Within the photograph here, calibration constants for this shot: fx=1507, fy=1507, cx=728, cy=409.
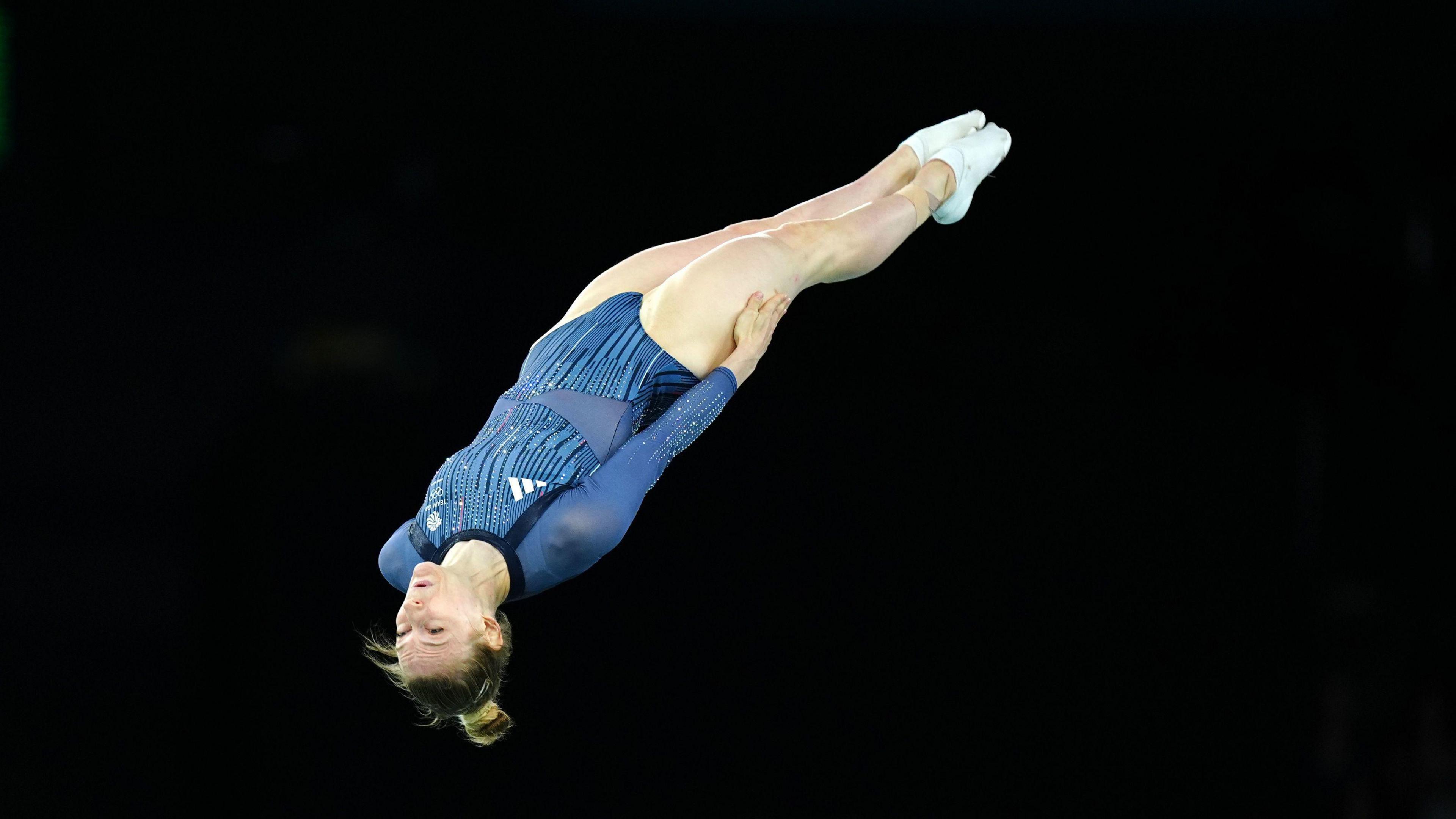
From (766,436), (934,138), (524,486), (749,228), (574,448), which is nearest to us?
(524,486)

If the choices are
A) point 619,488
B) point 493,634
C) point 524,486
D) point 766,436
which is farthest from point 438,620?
point 766,436

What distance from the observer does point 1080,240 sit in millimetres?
5191

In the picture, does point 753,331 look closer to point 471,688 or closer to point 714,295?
point 714,295

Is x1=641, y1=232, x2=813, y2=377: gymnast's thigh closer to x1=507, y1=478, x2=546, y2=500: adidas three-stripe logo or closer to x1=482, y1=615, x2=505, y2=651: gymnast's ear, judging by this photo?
x1=507, y1=478, x2=546, y2=500: adidas three-stripe logo

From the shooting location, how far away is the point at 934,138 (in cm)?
382

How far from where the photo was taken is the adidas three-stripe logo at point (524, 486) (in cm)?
303

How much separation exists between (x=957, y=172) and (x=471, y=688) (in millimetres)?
1723

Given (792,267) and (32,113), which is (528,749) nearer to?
(792,267)

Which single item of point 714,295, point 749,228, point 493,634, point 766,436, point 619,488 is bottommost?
point 766,436

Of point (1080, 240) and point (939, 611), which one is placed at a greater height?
point (1080, 240)

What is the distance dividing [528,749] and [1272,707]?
8.29ft

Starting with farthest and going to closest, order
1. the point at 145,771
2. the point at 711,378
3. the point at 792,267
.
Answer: the point at 145,771
the point at 792,267
the point at 711,378

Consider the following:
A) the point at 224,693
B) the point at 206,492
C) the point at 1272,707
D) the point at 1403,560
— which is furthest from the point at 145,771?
the point at 1403,560

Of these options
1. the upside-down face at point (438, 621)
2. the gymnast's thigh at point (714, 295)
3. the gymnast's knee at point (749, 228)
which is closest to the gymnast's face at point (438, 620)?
the upside-down face at point (438, 621)
